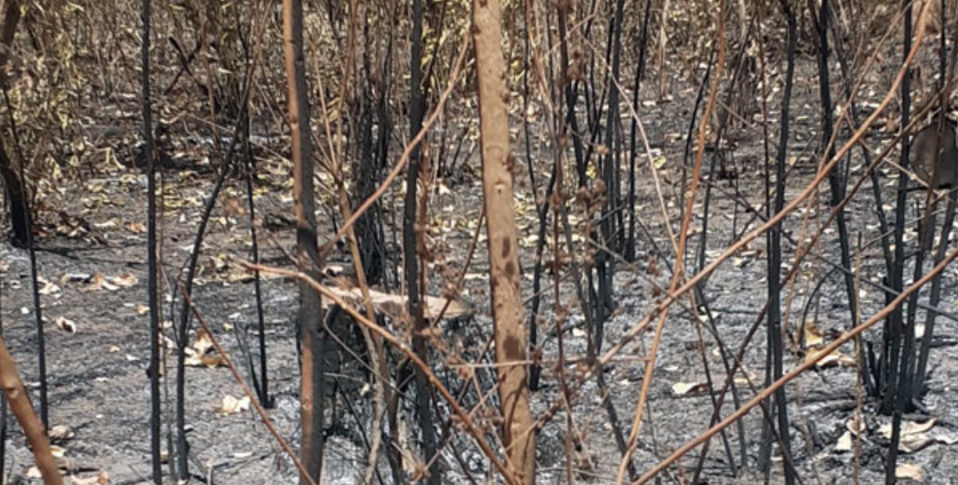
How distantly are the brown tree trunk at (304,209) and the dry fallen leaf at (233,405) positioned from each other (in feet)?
6.33

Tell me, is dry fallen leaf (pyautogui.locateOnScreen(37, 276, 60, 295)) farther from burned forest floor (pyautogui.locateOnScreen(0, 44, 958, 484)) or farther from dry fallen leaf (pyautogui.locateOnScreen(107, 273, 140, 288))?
dry fallen leaf (pyautogui.locateOnScreen(107, 273, 140, 288))

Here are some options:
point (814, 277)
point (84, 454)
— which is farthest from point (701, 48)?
point (84, 454)

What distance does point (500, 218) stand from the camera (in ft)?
3.55

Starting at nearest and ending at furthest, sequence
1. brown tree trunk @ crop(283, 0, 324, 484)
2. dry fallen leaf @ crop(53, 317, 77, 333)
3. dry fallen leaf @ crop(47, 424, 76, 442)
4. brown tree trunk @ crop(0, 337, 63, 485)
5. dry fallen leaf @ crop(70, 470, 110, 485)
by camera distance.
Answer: brown tree trunk @ crop(0, 337, 63, 485) → brown tree trunk @ crop(283, 0, 324, 484) → dry fallen leaf @ crop(70, 470, 110, 485) → dry fallen leaf @ crop(47, 424, 76, 442) → dry fallen leaf @ crop(53, 317, 77, 333)

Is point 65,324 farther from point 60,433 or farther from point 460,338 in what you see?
point 460,338

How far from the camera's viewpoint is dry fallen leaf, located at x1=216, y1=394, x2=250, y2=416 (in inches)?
117

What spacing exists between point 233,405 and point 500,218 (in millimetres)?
2036

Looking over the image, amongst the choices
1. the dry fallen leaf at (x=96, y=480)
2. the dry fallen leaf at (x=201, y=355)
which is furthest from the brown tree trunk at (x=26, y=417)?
the dry fallen leaf at (x=201, y=355)

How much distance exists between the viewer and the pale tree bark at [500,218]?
1.08 m

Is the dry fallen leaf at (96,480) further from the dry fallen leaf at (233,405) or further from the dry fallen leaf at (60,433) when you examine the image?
the dry fallen leaf at (233,405)

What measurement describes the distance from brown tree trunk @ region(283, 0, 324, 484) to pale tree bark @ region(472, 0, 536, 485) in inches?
5.8

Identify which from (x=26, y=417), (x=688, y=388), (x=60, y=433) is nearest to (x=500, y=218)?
(x=26, y=417)

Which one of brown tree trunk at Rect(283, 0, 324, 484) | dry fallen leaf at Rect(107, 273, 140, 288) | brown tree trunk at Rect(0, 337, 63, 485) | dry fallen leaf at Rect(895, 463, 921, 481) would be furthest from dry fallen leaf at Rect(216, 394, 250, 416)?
brown tree trunk at Rect(0, 337, 63, 485)

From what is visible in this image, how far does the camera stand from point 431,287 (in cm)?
350
